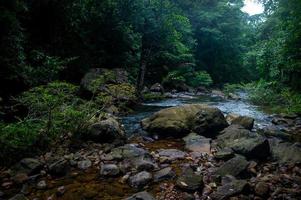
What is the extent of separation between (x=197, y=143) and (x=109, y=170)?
2538 mm

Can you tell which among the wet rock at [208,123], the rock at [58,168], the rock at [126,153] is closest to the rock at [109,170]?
the rock at [126,153]

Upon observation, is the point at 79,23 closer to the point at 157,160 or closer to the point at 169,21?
the point at 169,21

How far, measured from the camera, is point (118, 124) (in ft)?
25.4

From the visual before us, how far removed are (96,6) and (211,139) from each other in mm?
11908

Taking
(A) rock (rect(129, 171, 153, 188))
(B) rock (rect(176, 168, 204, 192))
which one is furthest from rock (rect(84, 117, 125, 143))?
(B) rock (rect(176, 168, 204, 192))

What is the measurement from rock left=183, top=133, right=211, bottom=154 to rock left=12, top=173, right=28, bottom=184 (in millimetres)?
3544

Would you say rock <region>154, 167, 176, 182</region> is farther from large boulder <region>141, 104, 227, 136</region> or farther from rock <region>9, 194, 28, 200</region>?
large boulder <region>141, 104, 227, 136</region>

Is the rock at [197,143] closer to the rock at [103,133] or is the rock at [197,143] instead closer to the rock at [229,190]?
the rock at [103,133]

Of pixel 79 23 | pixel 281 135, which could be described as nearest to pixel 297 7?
pixel 281 135

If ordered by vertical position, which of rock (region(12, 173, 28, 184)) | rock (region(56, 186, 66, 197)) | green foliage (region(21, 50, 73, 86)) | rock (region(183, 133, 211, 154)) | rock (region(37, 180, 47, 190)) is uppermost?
green foliage (region(21, 50, 73, 86))

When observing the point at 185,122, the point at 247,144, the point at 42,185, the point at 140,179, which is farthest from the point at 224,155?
the point at 42,185

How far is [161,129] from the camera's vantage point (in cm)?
802

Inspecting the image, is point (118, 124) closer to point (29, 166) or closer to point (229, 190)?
point (29, 166)

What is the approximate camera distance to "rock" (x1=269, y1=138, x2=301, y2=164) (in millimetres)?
5998
